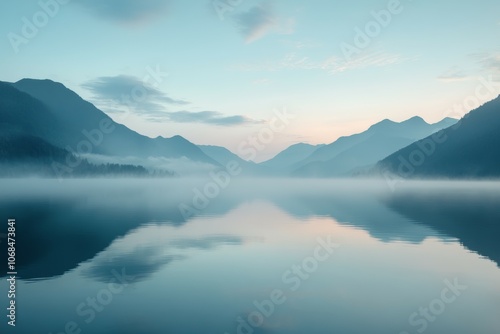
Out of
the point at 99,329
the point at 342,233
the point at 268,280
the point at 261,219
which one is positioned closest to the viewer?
the point at 99,329

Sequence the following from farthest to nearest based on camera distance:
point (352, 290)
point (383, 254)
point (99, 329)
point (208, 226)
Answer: point (208, 226), point (383, 254), point (352, 290), point (99, 329)

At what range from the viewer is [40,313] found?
22.9 meters

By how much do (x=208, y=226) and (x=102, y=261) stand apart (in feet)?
94.8

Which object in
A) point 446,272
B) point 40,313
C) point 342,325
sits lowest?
point 40,313

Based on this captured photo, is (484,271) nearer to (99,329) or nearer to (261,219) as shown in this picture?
(99,329)

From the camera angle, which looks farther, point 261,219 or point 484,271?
point 261,219

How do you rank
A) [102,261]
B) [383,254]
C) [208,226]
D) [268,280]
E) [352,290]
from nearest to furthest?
[352,290], [268,280], [102,261], [383,254], [208,226]

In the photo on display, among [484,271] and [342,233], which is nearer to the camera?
[484,271]

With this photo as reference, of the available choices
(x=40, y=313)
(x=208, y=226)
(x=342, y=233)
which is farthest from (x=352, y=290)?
(x=208, y=226)

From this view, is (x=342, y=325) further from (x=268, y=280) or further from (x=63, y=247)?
(x=63, y=247)

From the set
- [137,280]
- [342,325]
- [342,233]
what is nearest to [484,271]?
[342,325]

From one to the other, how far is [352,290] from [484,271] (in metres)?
14.3

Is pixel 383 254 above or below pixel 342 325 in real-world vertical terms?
above

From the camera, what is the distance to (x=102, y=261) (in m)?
35.9
